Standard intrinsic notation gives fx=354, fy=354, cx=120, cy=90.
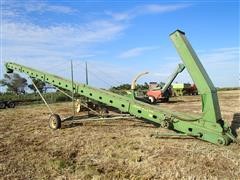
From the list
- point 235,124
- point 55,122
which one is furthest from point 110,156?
point 235,124

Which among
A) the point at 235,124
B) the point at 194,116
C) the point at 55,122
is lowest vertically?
the point at 235,124

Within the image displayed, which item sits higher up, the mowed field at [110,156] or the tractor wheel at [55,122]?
the tractor wheel at [55,122]

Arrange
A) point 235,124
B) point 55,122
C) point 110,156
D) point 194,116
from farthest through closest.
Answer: point 55,122 → point 235,124 → point 194,116 → point 110,156

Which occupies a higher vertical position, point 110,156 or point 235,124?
point 235,124

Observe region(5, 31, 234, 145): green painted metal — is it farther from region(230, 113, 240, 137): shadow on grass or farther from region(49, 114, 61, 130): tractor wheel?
region(49, 114, 61, 130): tractor wheel

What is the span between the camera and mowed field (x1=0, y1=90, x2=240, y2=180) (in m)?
6.96

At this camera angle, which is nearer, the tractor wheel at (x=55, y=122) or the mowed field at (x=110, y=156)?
the mowed field at (x=110, y=156)

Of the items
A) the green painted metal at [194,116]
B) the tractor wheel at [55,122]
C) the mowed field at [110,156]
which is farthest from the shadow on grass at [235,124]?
the tractor wheel at [55,122]

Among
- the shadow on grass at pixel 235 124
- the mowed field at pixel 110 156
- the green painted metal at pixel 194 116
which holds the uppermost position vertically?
the green painted metal at pixel 194 116

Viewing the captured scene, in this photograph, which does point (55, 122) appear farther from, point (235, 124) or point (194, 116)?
point (235, 124)

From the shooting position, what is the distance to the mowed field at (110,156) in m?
6.96

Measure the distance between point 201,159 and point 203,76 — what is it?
8.02 ft

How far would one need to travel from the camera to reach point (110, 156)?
8.23 meters

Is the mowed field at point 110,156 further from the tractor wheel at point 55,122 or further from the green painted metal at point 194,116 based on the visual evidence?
the tractor wheel at point 55,122
